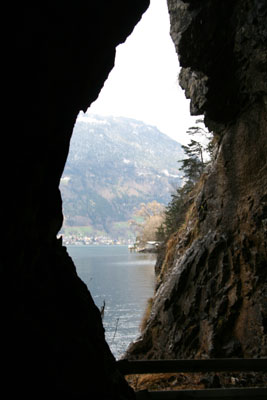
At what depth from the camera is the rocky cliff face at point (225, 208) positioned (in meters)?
10.7

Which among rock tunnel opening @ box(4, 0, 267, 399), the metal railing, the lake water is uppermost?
rock tunnel opening @ box(4, 0, 267, 399)

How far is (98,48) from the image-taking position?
19.7 ft

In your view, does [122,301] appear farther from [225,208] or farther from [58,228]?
[58,228]

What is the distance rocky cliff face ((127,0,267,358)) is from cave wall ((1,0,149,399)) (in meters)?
6.31

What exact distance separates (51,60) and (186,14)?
32.8 feet

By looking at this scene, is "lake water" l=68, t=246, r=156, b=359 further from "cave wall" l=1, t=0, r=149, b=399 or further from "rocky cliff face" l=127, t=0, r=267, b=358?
"cave wall" l=1, t=0, r=149, b=399

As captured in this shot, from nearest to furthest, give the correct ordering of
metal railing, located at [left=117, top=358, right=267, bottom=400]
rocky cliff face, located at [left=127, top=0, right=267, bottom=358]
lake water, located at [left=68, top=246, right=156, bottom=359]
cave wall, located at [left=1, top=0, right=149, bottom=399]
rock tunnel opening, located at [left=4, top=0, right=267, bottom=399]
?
cave wall, located at [left=1, top=0, right=149, bottom=399] → rock tunnel opening, located at [left=4, top=0, right=267, bottom=399] → metal railing, located at [left=117, top=358, right=267, bottom=400] → rocky cliff face, located at [left=127, top=0, right=267, bottom=358] → lake water, located at [left=68, top=246, right=156, bottom=359]

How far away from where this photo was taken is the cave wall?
12.7 ft

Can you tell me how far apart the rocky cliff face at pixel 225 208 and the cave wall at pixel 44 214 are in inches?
249

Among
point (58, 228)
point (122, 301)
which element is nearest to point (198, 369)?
point (58, 228)

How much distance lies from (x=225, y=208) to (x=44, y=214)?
350 inches

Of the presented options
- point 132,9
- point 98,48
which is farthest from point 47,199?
point 132,9

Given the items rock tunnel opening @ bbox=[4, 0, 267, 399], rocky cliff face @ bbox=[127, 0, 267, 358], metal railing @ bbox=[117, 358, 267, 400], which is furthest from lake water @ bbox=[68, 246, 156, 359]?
metal railing @ bbox=[117, 358, 267, 400]

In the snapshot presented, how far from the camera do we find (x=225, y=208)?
12773 millimetres
